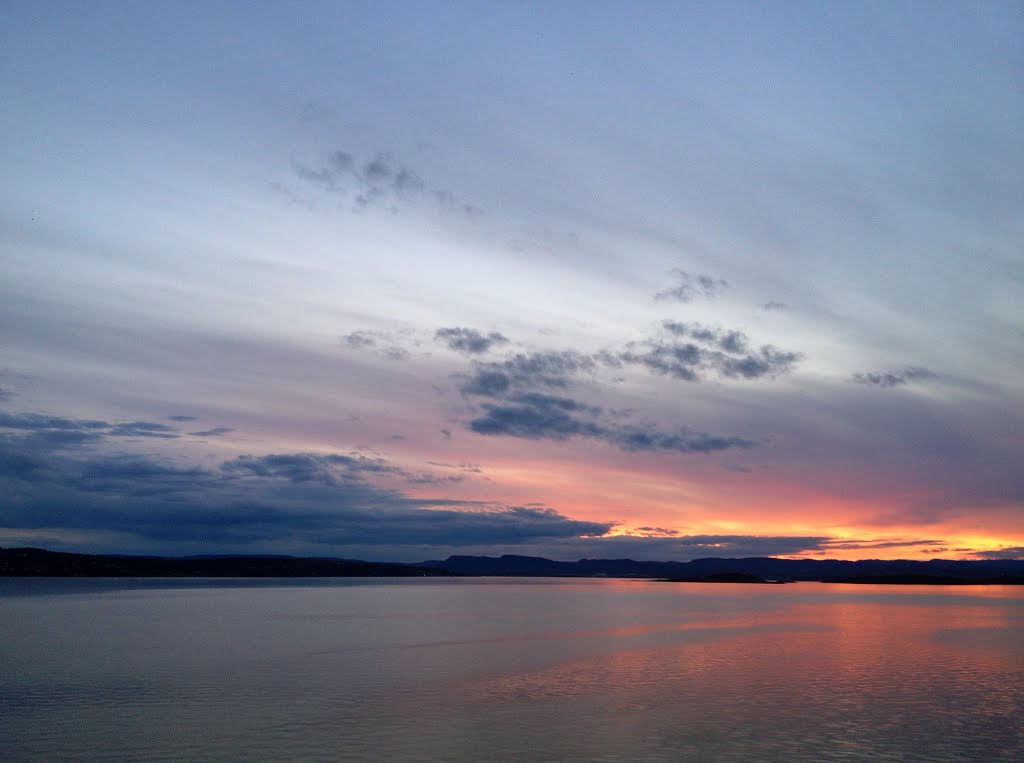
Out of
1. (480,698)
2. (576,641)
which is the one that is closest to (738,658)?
(576,641)

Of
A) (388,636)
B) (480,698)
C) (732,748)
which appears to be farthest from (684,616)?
(732,748)

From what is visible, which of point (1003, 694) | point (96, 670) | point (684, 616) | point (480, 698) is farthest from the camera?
point (684, 616)

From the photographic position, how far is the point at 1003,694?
112ft

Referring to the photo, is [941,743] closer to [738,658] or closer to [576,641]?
[738,658]

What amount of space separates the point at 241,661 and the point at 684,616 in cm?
5370

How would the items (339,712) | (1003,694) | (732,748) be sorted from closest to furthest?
(732,748) < (339,712) < (1003,694)

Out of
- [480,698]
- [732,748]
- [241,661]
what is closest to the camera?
[732,748]

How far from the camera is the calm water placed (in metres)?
24.0

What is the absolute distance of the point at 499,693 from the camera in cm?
3297

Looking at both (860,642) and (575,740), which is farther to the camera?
(860,642)

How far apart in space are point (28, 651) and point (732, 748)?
37.9 metres

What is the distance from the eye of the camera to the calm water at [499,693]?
23953mm

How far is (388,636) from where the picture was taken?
56.7 m

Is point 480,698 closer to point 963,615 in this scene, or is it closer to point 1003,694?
point 1003,694
